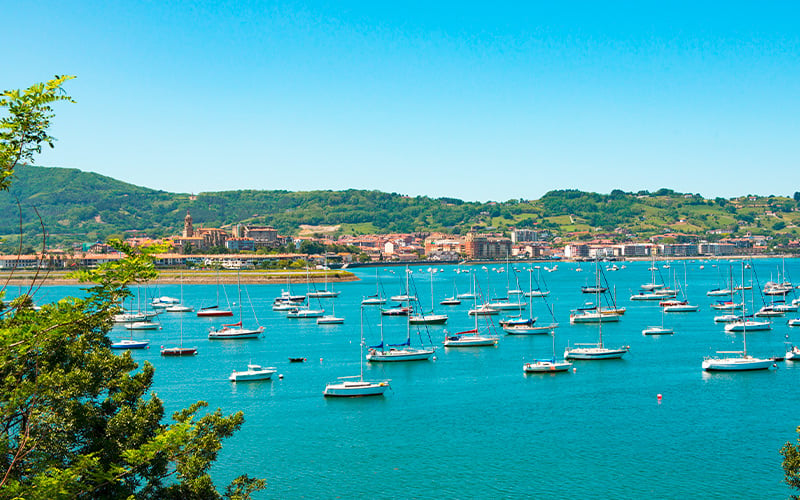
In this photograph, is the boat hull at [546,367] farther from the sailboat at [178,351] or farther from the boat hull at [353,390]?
the sailboat at [178,351]

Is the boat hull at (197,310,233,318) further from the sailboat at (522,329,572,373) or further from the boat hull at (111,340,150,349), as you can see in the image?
the sailboat at (522,329,572,373)

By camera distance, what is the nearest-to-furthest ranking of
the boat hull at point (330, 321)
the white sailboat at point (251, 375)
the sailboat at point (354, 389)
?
the sailboat at point (354, 389) → the white sailboat at point (251, 375) → the boat hull at point (330, 321)

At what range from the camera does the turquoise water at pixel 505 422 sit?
22.2 metres

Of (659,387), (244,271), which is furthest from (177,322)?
(244,271)

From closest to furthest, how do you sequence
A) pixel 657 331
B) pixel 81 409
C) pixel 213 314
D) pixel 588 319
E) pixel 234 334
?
pixel 81 409 → pixel 657 331 → pixel 234 334 → pixel 588 319 → pixel 213 314

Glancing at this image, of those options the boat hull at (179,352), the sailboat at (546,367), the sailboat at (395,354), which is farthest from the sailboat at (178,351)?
the sailboat at (546,367)

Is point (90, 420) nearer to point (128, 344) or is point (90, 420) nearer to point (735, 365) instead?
point (735, 365)

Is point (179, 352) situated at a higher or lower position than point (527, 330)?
lower

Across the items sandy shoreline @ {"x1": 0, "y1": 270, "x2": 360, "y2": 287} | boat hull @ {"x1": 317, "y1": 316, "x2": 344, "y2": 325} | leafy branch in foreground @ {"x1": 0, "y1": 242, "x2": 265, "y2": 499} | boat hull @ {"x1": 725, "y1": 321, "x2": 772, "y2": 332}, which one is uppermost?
leafy branch in foreground @ {"x1": 0, "y1": 242, "x2": 265, "y2": 499}

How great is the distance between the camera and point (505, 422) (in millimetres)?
29016

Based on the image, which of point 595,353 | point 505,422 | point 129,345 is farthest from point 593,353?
point 129,345

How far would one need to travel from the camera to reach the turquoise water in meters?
22.2

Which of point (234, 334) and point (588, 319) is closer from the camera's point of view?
point (234, 334)

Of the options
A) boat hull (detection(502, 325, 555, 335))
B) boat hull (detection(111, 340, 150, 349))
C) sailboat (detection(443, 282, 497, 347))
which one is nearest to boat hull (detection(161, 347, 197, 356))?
boat hull (detection(111, 340, 150, 349))
